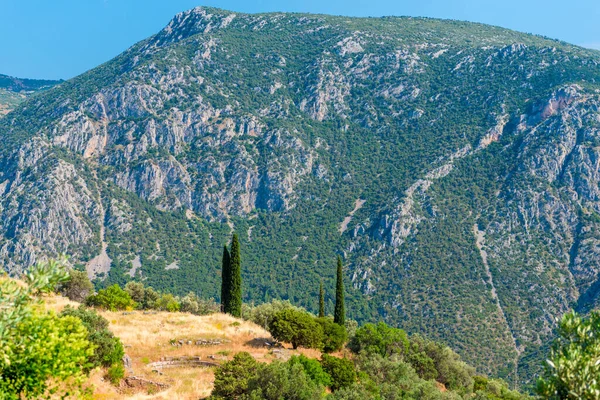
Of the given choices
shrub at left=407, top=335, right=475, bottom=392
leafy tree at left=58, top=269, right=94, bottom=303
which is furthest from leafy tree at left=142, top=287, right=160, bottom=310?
shrub at left=407, top=335, right=475, bottom=392

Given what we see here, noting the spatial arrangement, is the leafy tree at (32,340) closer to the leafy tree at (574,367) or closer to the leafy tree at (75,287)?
the leafy tree at (574,367)

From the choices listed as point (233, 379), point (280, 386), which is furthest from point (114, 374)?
point (280, 386)

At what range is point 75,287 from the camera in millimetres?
64562

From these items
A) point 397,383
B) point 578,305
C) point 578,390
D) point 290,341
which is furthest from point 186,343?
point 578,305

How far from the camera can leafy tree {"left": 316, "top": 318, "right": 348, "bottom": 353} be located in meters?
44.7

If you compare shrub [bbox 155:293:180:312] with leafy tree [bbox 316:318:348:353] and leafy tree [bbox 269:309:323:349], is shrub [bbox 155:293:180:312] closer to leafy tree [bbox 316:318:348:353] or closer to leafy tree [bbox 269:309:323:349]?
leafy tree [bbox 316:318:348:353]

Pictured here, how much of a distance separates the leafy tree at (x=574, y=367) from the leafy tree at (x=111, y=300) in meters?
47.7

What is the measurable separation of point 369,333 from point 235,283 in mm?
17179

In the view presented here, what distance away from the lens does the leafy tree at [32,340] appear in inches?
507

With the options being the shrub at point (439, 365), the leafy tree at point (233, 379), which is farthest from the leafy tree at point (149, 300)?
the leafy tree at point (233, 379)

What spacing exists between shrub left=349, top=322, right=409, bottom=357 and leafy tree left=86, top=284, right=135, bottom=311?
83.0 ft

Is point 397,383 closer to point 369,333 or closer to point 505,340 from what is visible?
point 369,333

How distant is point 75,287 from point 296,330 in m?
35.3

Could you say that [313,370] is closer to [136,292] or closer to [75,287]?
[75,287]
